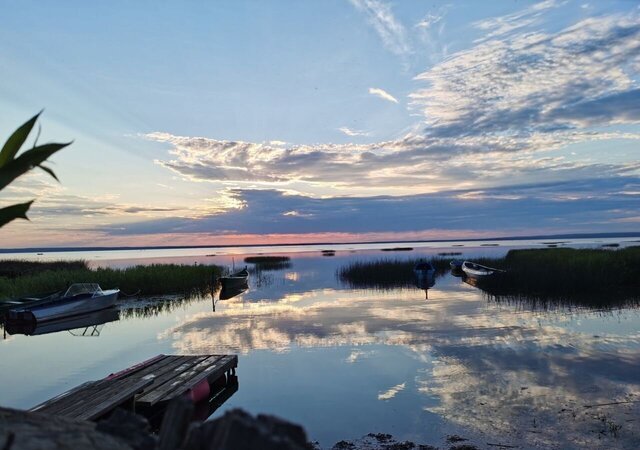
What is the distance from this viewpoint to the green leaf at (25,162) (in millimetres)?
2404

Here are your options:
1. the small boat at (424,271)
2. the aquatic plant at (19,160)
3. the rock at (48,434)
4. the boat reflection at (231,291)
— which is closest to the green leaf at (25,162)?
the aquatic plant at (19,160)

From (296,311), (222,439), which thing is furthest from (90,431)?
(296,311)

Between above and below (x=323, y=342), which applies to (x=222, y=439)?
above

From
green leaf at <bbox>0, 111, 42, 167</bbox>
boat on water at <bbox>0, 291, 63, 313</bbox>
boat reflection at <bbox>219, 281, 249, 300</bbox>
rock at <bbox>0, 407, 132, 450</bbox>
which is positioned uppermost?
green leaf at <bbox>0, 111, 42, 167</bbox>

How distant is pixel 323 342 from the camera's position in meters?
18.1

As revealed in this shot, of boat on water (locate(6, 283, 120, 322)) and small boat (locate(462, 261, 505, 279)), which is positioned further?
small boat (locate(462, 261, 505, 279))

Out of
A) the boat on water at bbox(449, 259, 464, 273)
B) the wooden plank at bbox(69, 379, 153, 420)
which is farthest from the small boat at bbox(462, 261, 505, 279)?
the wooden plank at bbox(69, 379, 153, 420)

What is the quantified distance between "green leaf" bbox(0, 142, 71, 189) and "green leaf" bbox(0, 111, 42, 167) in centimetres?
24

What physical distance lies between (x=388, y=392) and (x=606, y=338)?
10.5 metres

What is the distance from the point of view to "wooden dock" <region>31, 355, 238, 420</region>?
29.0ft

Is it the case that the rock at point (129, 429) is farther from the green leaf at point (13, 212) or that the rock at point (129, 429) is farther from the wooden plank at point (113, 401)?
the wooden plank at point (113, 401)

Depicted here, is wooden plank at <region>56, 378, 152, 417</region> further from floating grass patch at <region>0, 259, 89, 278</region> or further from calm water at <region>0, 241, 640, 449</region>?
floating grass patch at <region>0, 259, 89, 278</region>

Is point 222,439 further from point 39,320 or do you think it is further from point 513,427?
point 39,320

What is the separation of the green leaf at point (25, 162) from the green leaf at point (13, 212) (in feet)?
0.48
